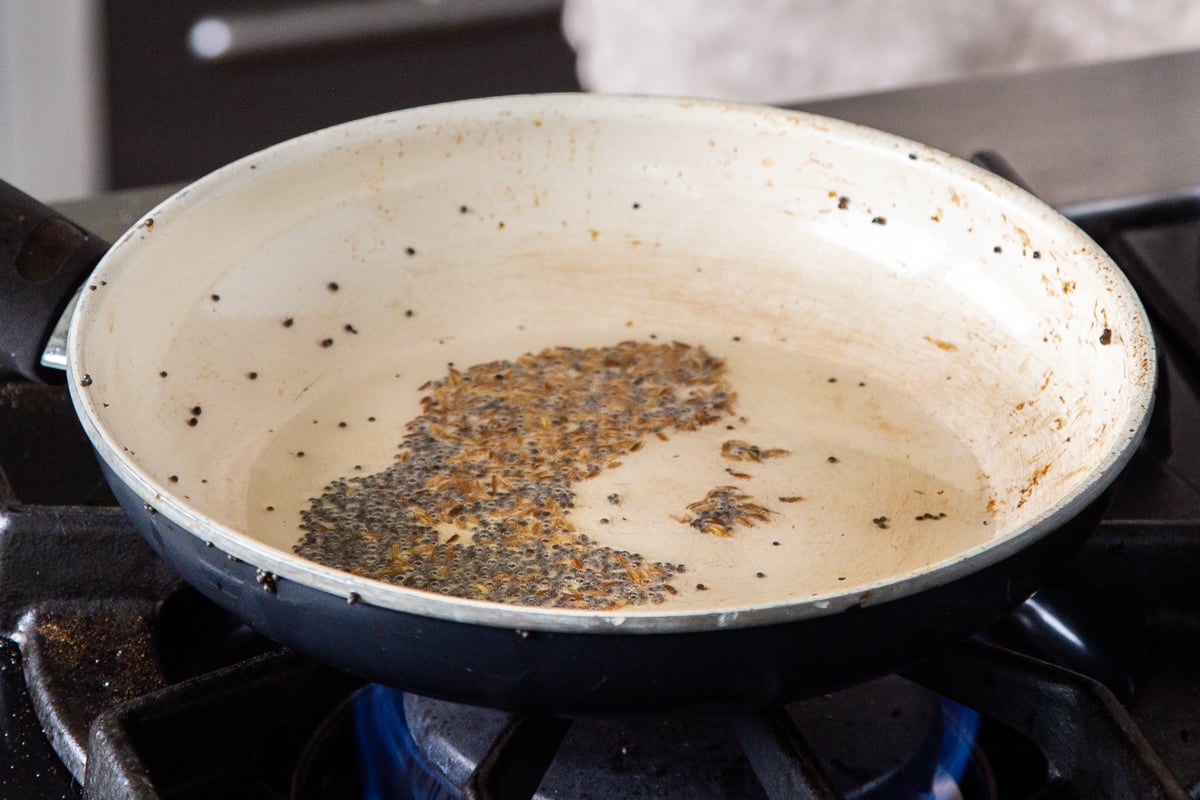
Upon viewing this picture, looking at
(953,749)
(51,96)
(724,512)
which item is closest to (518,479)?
(724,512)

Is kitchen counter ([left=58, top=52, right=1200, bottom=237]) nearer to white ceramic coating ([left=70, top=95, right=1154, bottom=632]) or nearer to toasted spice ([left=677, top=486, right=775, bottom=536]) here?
white ceramic coating ([left=70, top=95, right=1154, bottom=632])

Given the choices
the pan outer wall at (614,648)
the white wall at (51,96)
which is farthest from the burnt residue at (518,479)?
the white wall at (51,96)

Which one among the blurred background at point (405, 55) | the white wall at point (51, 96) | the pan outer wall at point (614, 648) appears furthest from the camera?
the white wall at point (51, 96)

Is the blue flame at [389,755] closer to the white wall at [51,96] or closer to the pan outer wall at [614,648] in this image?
the pan outer wall at [614,648]

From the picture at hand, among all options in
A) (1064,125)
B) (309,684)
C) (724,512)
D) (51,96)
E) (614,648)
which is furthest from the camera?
(51,96)

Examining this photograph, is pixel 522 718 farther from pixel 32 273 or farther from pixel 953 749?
pixel 32 273

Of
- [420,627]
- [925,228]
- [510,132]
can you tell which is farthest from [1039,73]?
[420,627]
